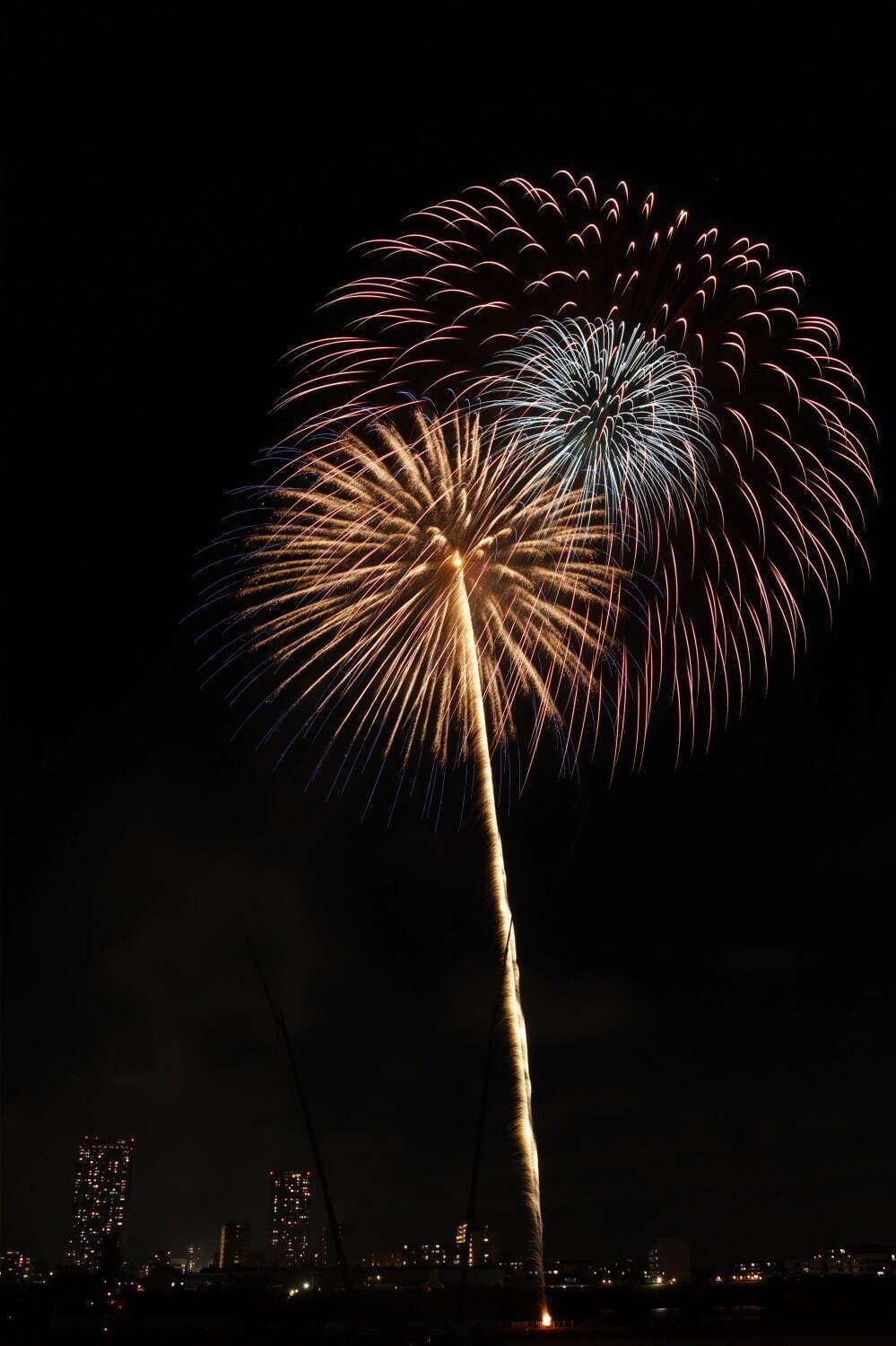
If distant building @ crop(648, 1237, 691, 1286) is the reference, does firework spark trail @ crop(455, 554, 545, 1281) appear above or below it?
above

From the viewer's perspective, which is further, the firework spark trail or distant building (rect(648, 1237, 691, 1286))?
distant building (rect(648, 1237, 691, 1286))

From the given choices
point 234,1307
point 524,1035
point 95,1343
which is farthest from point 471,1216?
point 234,1307

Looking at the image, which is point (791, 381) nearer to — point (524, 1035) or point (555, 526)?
point (555, 526)

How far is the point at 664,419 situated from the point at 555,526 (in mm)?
3679

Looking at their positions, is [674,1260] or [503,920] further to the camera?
[674,1260]

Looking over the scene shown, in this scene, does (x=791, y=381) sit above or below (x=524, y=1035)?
above

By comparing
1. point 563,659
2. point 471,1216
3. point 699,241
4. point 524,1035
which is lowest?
point 471,1216

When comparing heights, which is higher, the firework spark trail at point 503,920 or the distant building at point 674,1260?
the firework spark trail at point 503,920

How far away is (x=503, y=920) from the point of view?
27438 mm

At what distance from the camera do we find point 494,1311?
78812 millimetres

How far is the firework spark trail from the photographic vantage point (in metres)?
27.0

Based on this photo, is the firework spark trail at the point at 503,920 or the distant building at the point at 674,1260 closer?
the firework spark trail at the point at 503,920

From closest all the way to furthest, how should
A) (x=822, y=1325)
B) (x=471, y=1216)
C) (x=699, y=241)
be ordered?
1. (x=699, y=241)
2. (x=471, y=1216)
3. (x=822, y=1325)

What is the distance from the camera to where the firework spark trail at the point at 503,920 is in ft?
88.5
